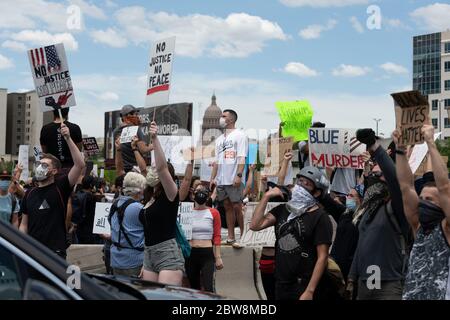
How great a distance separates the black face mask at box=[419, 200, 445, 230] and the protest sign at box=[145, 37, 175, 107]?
162 inches

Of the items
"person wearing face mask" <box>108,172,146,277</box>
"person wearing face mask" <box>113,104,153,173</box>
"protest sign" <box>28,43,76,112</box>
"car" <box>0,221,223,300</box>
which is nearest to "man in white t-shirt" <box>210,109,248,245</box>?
"person wearing face mask" <box>113,104,153,173</box>

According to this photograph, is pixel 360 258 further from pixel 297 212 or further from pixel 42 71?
pixel 42 71

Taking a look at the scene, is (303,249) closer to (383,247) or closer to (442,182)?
(383,247)

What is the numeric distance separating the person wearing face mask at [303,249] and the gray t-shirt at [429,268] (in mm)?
1219

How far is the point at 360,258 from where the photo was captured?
250 inches

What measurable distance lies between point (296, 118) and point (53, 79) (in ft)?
15.2

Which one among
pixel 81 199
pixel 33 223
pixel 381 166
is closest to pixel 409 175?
pixel 381 166

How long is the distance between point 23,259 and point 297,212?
12.9 ft

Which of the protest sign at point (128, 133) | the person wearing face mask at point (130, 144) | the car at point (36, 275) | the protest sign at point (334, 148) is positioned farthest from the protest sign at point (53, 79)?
the car at point (36, 275)

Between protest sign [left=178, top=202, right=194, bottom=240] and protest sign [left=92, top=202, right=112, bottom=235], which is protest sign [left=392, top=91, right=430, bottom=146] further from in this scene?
protest sign [left=92, top=202, right=112, bottom=235]

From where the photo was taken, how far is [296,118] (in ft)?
41.4

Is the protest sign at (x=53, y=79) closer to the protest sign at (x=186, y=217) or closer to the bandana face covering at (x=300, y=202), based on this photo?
the protest sign at (x=186, y=217)

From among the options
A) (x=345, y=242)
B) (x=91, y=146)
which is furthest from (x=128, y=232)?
(x=91, y=146)
